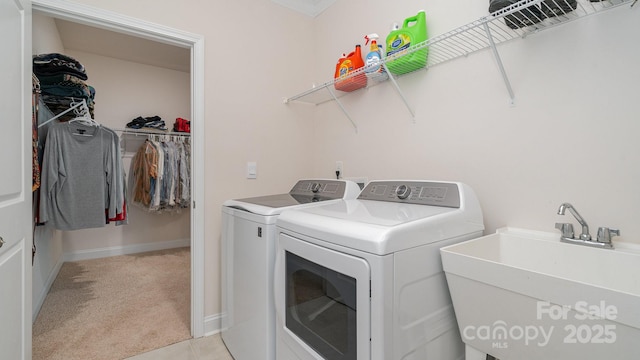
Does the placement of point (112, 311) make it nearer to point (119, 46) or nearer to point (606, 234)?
point (119, 46)

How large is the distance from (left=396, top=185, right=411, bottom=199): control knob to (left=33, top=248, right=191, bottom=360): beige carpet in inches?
69.6

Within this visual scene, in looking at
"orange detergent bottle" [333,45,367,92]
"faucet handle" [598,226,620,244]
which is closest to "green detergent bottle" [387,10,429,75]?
"orange detergent bottle" [333,45,367,92]

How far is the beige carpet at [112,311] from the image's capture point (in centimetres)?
184

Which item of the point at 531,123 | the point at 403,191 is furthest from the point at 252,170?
the point at 531,123

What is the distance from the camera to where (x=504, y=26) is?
4.16 feet

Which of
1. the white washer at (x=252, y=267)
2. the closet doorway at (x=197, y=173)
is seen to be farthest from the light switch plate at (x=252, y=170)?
the white washer at (x=252, y=267)

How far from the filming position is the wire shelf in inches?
40.8

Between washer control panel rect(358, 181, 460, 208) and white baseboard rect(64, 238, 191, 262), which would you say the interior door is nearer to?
washer control panel rect(358, 181, 460, 208)

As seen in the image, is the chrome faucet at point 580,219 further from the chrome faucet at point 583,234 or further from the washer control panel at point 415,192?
the washer control panel at point 415,192

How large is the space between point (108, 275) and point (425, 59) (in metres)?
3.74

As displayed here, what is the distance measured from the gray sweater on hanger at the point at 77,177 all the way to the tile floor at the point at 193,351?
1.44 metres

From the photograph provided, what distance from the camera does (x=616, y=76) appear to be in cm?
101

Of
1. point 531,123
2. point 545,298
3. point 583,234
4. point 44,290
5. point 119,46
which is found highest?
point 119,46

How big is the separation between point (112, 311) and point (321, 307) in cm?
218
